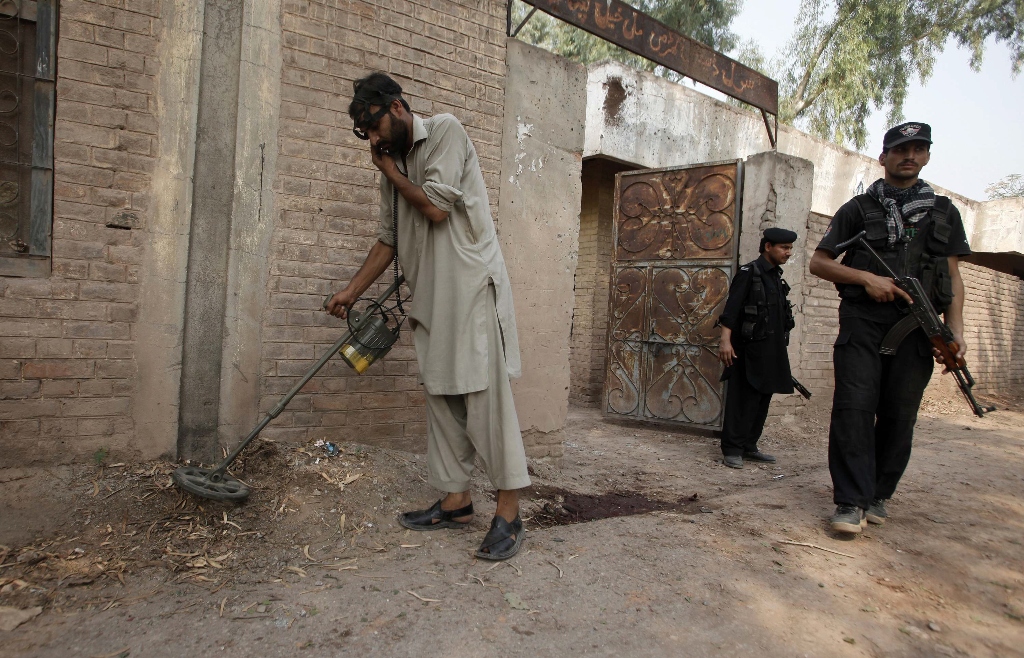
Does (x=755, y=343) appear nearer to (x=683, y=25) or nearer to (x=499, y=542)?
(x=499, y=542)

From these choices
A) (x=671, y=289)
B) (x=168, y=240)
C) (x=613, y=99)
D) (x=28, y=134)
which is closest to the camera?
(x=28, y=134)

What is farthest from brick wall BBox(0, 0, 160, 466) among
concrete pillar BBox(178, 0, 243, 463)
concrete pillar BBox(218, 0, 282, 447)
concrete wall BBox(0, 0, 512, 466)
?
concrete pillar BBox(218, 0, 282, 447)

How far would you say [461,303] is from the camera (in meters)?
2.45

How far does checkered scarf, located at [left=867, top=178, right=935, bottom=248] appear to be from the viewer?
302cm

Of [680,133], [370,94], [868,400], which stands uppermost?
[680,133]

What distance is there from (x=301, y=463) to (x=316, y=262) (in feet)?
3.18

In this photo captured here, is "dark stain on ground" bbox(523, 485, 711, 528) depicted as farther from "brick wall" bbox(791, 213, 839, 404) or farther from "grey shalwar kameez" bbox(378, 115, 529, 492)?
"brick wall" bbox(791, 213, 839, 404)

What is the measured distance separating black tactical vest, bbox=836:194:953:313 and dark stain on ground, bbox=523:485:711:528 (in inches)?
56.4

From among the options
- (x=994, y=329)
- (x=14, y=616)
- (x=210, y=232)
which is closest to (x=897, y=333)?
(x=210, y=232)

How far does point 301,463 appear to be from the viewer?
2984mm

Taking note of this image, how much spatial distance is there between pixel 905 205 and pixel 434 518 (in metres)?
2.60

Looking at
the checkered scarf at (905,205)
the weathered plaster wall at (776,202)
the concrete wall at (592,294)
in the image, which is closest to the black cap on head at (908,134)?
the checkered scarf at (905,205)

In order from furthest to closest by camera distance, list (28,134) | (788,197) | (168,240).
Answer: (788,197) < (168,240) < (28,134)

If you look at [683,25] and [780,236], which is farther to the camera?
[683,25]
